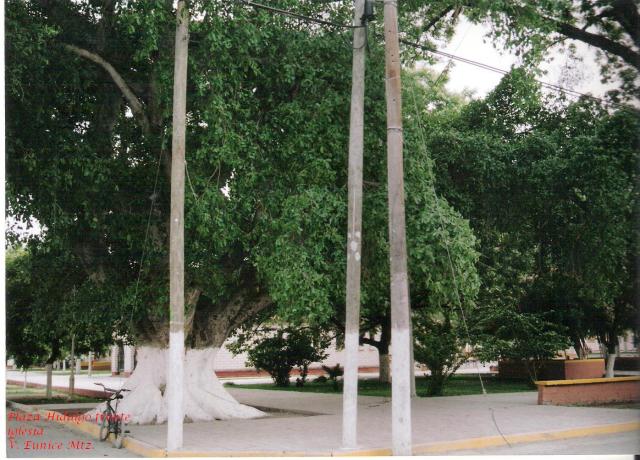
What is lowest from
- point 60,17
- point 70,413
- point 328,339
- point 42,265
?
point 70,413

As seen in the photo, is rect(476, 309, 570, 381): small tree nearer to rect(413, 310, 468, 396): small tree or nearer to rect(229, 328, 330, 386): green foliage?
rect(413, 310, 468, 396): small tree

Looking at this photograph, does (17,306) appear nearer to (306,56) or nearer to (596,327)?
(306,56)

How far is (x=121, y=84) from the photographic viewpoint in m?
14.6

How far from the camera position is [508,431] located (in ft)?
39.5

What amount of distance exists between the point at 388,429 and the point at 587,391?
21.8 feet

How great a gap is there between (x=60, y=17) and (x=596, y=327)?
853 inches

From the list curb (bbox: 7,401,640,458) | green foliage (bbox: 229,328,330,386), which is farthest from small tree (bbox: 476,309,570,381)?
green foliage (bbox: 229,328,330,386)

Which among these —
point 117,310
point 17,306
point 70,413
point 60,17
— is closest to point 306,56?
point 60,17

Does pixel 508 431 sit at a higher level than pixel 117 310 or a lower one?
lower

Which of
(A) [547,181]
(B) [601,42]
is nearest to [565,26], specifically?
(B) [601,42]

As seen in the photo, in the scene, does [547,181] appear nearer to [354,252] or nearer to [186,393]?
[354,252]

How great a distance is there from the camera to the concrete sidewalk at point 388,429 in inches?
427

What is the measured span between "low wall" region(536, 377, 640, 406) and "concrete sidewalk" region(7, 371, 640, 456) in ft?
1.67

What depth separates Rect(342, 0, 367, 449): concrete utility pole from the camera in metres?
10.5
